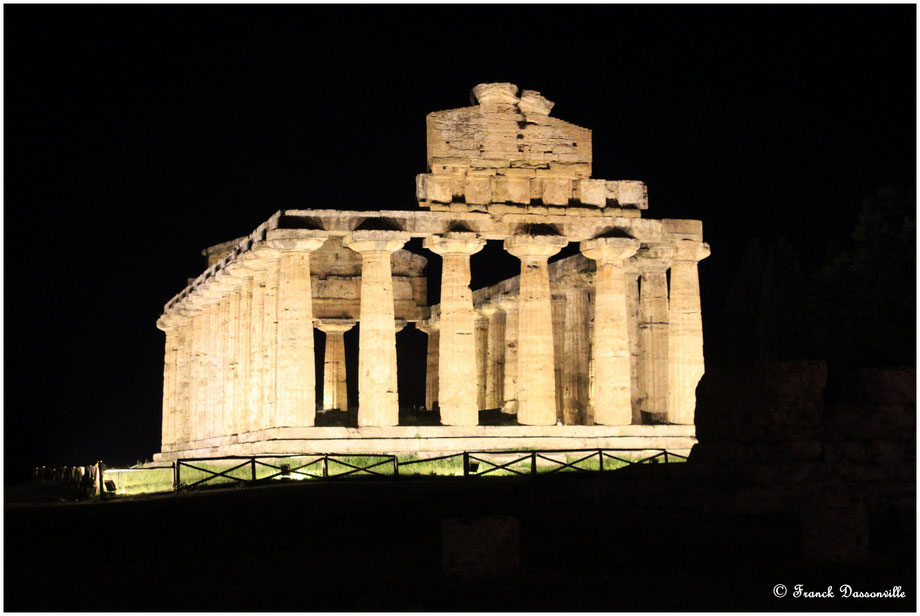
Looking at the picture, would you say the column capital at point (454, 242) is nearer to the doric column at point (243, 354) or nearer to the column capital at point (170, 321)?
the doric column at point (243, 354)

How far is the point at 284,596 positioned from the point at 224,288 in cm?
4116

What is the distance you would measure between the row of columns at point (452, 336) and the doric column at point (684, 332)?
→ 49 millimetres

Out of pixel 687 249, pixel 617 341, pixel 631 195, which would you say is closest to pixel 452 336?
pixel 617 341

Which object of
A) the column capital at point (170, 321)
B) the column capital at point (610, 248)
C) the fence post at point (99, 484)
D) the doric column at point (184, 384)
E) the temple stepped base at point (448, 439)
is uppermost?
the column capital at point (610, 248)

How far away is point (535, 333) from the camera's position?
58156mm

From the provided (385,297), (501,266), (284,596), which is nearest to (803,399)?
(284,596)

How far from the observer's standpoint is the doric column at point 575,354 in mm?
67750

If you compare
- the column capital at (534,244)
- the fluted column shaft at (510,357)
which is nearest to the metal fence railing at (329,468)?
the column capital at (534,244)

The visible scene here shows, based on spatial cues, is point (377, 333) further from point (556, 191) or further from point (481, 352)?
point (481, 352)

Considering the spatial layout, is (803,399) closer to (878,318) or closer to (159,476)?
(159,476)

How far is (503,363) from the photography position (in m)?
74.0

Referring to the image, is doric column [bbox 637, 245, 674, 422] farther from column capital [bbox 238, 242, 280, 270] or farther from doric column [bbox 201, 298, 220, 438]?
doric column [bbox 201, 298, 220, 438]

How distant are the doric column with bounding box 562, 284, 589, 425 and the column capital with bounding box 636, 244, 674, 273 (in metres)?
6.28

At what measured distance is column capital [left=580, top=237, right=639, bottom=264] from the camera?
57688 mm
